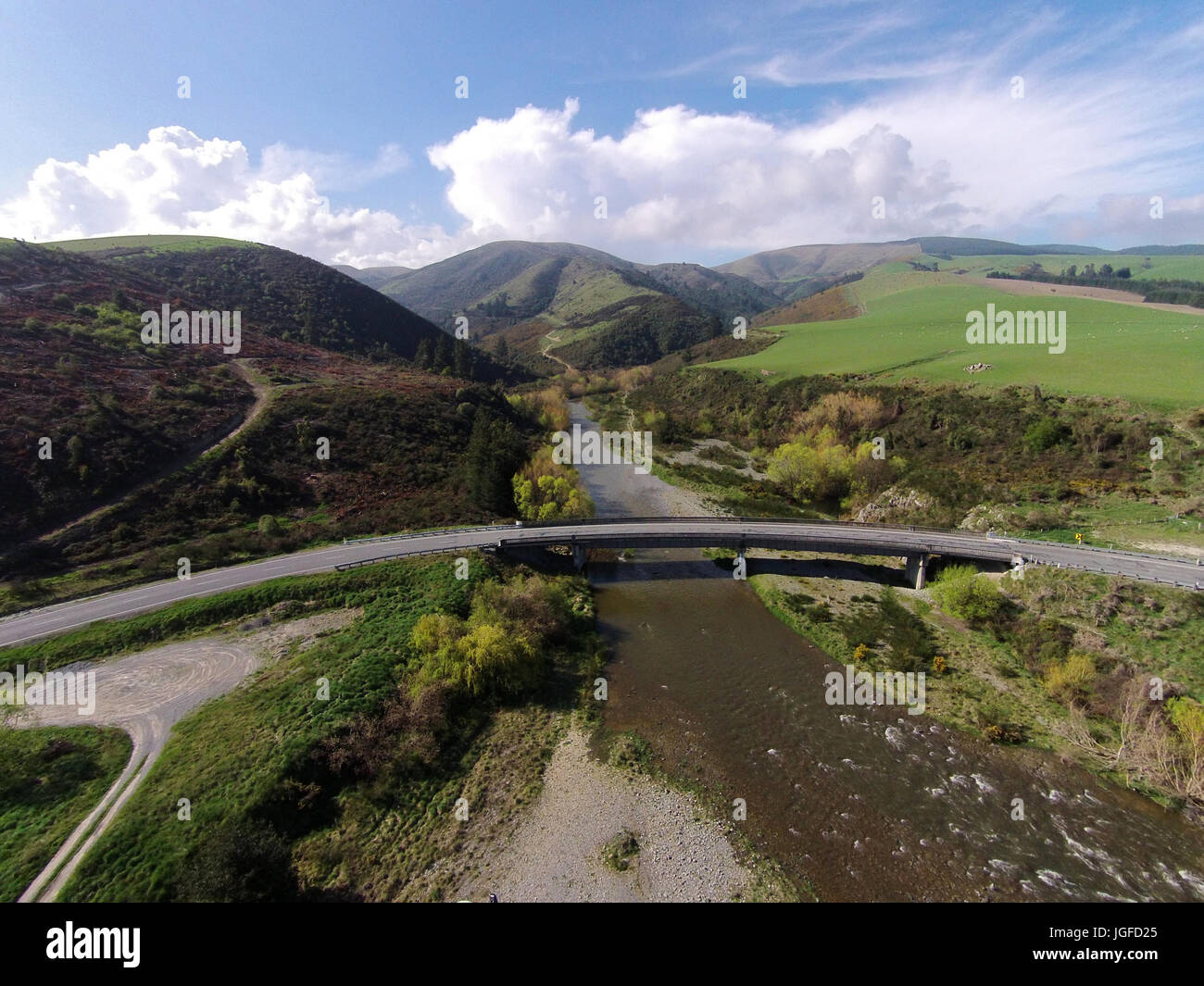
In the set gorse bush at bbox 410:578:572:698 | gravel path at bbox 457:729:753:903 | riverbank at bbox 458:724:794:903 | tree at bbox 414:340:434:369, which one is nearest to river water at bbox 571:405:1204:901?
riverbank at bbox 458:724:794:903

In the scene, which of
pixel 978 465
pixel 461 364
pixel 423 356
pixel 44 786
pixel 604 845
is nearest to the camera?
pixel 604 845

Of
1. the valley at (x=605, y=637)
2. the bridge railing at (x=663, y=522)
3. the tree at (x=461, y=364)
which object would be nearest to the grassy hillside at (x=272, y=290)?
the tree at (x=461, y=364)

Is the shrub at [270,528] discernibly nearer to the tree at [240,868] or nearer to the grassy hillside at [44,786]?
the grassy hillside at [44,786]

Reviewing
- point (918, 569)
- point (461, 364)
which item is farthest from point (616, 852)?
point (461, 364)

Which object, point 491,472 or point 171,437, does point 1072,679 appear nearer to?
point 491,472

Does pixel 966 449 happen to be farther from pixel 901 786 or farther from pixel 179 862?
pixel 179 862
